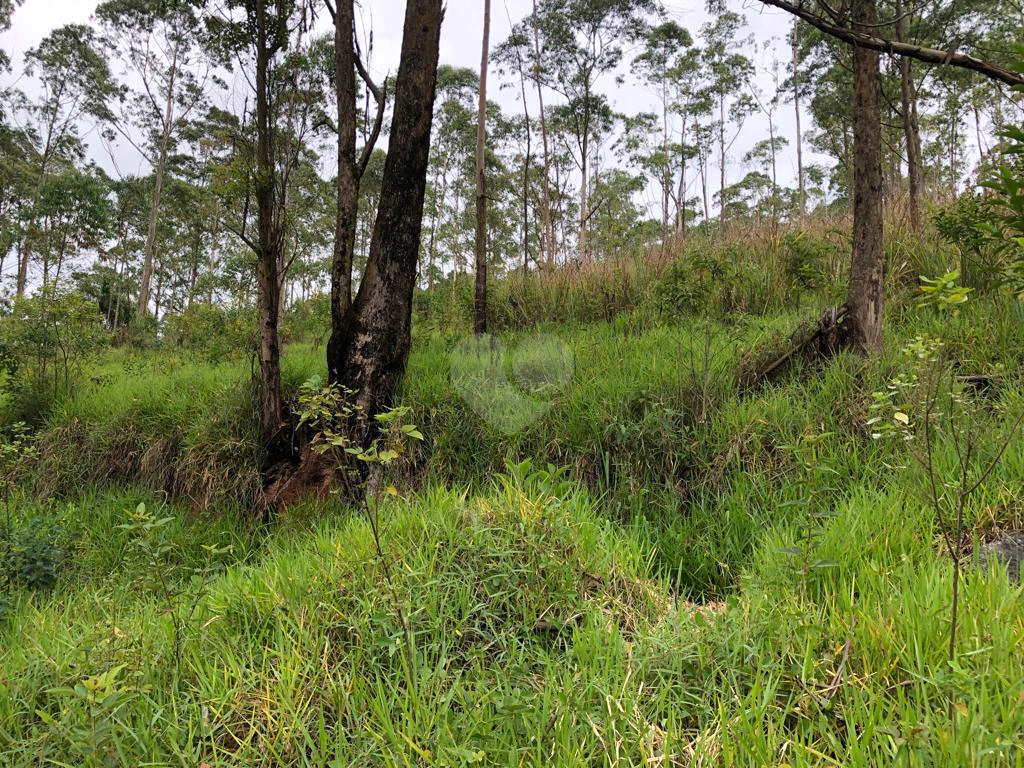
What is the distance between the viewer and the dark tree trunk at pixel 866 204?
3.42 metres

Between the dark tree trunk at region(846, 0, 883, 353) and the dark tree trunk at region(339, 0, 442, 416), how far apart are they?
3132 mm

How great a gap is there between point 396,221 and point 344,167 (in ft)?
3.20

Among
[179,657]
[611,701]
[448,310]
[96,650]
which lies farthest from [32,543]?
[448,310]

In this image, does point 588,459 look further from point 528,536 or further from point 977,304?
point 977,304

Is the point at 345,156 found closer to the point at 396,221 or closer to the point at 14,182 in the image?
the point at 396,221

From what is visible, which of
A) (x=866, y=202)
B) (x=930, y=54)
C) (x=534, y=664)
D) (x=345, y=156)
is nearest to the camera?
(x=930, y=54)

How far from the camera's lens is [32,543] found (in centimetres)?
333

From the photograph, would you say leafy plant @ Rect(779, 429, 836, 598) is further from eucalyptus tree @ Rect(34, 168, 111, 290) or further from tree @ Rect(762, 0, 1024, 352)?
eucalyptus tree @ Rect(34, 168, 111, 290)

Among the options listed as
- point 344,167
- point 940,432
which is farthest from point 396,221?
point 940,432

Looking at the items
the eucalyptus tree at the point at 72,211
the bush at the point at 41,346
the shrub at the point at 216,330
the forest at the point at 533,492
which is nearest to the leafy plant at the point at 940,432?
the forest at the point at 533,492

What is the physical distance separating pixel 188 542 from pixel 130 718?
8.52ft

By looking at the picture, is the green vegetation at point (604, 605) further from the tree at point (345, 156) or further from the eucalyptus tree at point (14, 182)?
the eucalyptus tree at point (14, 182)

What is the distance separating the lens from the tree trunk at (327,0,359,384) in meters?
4.62

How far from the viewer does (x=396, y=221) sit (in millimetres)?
4188
